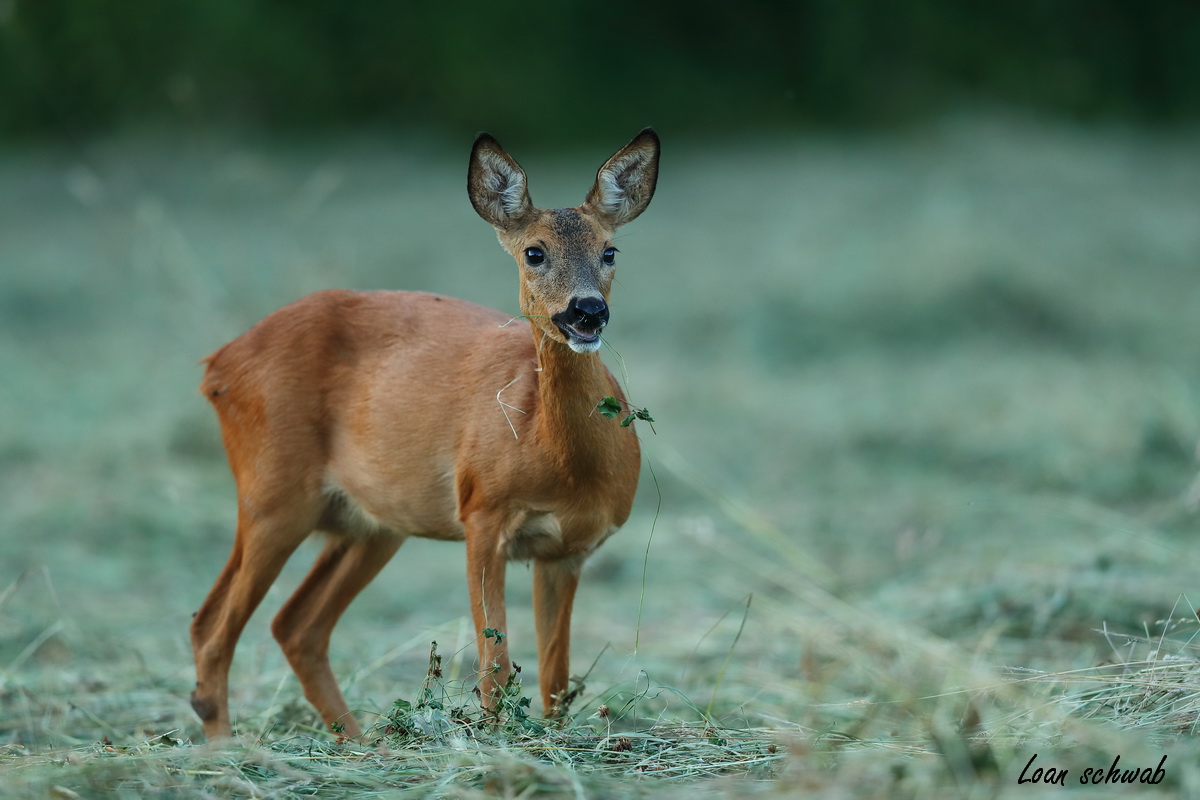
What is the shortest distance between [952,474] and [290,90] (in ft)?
47.0

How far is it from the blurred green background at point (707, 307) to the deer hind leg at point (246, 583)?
0.20 metres

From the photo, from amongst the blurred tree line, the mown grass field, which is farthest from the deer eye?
the blurred tree line

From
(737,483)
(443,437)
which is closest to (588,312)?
(443,437)

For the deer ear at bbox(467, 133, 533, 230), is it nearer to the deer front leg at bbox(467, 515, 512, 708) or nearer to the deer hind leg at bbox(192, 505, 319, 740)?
the deer front leg at bbox(467, 515, 512, 708)

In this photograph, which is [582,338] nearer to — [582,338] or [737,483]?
[582,338]

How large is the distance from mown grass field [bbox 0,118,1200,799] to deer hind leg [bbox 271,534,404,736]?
18 centimetres

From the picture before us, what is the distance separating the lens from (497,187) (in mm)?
4508

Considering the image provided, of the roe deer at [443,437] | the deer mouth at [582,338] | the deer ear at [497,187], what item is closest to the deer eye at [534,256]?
the roe deer at [443,437]

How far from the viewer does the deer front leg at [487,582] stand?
4336mm

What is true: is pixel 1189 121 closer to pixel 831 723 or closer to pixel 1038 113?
pixel 1038 113

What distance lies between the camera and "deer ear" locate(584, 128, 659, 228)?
4.54 m

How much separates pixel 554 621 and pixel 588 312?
118 cm

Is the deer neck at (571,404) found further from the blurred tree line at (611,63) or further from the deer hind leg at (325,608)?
the blurred tree line at (611,63)

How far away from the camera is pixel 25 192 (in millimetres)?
17781
